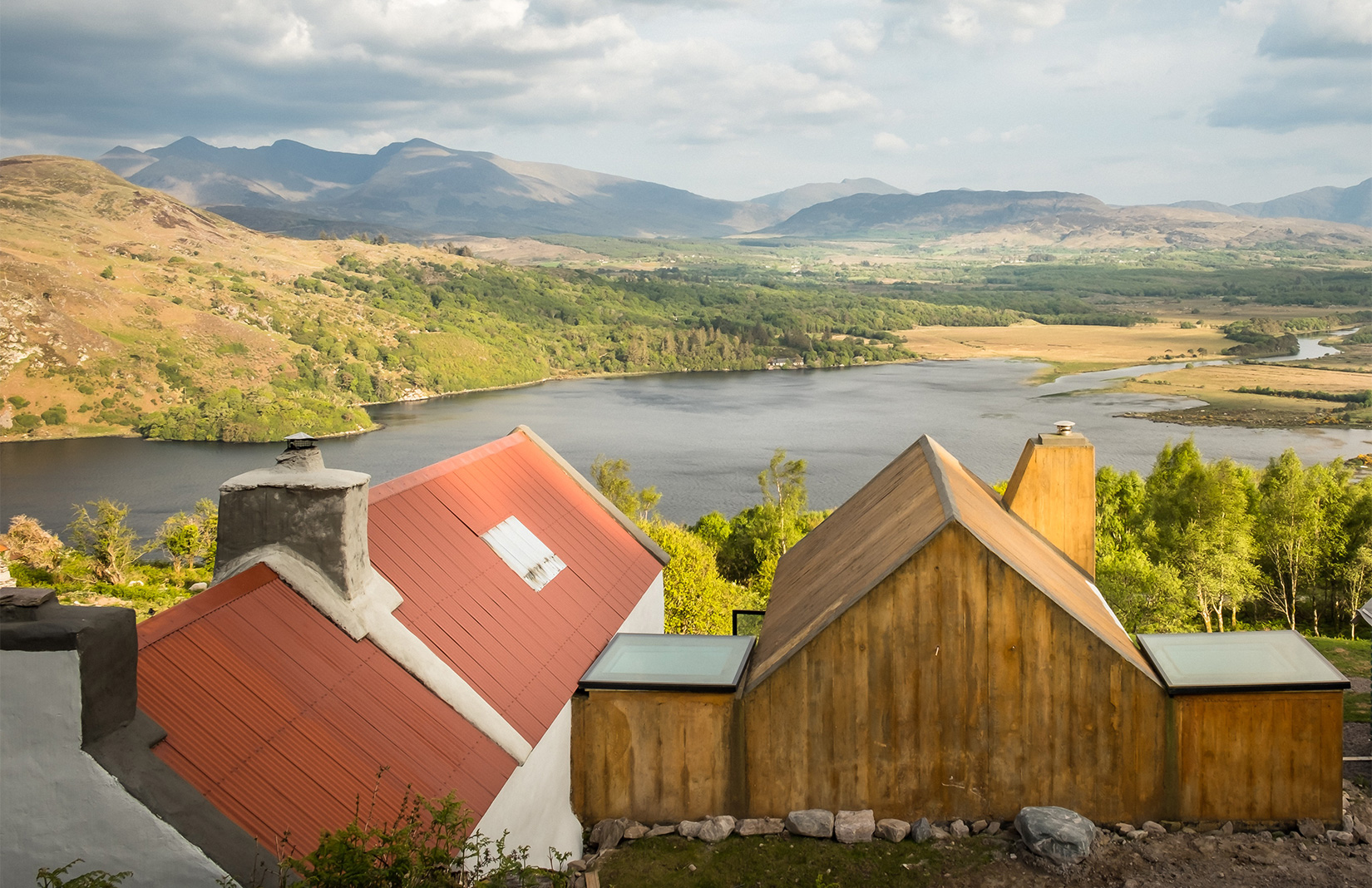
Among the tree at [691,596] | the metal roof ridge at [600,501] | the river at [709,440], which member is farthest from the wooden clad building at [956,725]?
the river at [709,440]

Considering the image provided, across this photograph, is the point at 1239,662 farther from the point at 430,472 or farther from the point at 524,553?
the point at 430,472

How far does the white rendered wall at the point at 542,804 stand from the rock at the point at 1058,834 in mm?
4604

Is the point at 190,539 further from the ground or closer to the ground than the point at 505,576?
closer to the ground

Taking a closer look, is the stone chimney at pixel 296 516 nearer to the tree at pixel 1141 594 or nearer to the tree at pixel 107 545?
the tree at pixel 1141 594

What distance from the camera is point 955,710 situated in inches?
406

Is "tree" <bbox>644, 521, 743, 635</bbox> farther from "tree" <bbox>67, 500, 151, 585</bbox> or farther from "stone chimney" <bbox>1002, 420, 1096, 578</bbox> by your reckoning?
"tree" <bbox>67, 500, 151, 585</bbox>

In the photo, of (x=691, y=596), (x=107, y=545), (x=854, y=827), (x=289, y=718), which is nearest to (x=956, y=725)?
(x=854, y=827)

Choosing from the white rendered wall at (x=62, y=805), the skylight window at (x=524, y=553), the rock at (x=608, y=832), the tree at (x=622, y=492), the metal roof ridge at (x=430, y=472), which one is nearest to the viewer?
the white rendered wall at (x=62, y=805)

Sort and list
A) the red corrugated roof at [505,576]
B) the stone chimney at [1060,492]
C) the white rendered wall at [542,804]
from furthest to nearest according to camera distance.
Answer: the stone chimney at [1060,492] < the red corrugated roof at [505,576] < the white rendered wall at [542,804]

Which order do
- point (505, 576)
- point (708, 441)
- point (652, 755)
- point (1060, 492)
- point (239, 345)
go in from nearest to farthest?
1. point (652, 755)
2. point (505, 576)
3. point (1060, 492)
4. point (708, 441)
5. point (239, 345)

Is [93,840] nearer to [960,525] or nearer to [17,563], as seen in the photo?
[960,525]

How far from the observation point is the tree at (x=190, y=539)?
57688 mm

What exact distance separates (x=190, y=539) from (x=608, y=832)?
55394mm

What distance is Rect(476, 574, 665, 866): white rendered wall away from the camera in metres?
9.12
